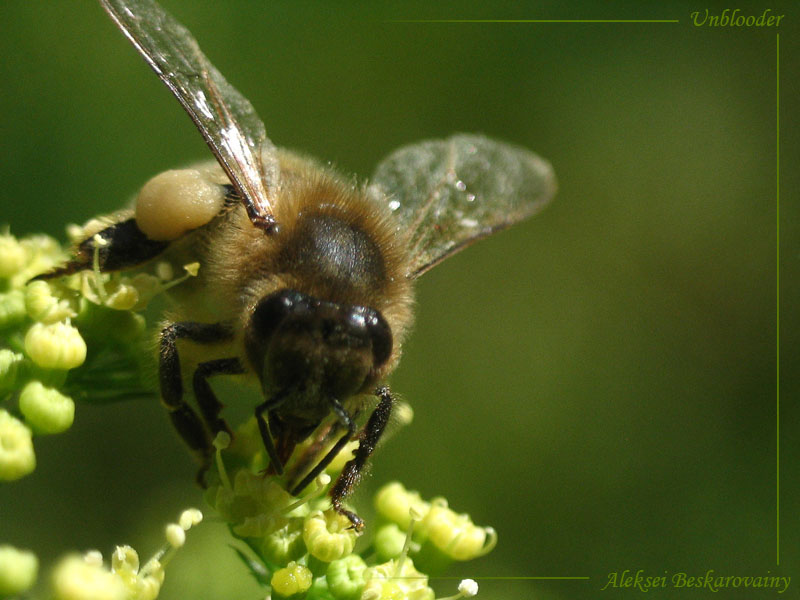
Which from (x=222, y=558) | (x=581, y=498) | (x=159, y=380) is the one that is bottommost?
(x=581, y=498)

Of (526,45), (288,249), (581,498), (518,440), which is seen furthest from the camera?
(526,45)

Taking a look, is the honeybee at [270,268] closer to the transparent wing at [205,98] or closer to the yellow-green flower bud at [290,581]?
the transparent wing at [205,98]

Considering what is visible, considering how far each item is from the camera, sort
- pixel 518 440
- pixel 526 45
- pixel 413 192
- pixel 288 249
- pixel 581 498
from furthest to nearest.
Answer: pixel 526 45 < pixel 518 440 < pixel 581 498 < pixel 413 192 < pixel 288 249

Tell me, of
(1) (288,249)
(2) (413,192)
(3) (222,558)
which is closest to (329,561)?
(1) (288,249)

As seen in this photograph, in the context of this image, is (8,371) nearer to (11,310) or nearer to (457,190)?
(11,310)

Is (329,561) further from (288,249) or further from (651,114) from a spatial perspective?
(651,114)

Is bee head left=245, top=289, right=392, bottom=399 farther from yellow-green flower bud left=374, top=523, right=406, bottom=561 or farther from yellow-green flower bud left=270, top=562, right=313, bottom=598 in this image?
yellow-green flower bud left=374, top=523, right=406, bottom=561

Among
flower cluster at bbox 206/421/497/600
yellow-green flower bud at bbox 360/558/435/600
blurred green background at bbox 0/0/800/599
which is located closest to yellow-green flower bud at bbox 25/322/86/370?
flower cluster at bbox 206/421/497/600
